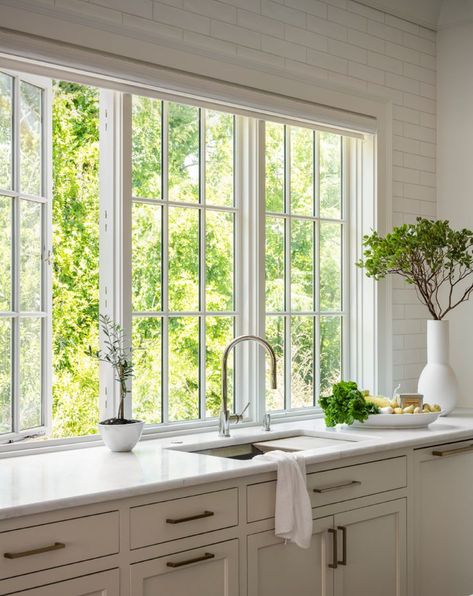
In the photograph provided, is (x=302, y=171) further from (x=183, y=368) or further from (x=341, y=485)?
(x=341, y=485)

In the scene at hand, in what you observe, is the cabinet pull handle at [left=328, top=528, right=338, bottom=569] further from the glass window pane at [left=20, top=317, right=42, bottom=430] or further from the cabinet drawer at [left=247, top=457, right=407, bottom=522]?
the glass window pane at [left=20, top=317, right=42, bottom=430]

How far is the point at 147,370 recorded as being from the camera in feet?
12.2

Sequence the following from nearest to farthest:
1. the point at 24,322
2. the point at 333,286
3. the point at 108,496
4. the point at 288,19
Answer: the point at 108,496
the point at 24,322
the point at 288,19
the point at 333,286

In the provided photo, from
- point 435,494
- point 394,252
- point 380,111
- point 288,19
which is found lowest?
point 435,494

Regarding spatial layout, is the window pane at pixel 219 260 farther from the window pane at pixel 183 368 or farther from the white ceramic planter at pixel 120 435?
the white ceramic planter at pixel 120 435

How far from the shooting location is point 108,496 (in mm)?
2529

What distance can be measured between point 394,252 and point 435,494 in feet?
3.87

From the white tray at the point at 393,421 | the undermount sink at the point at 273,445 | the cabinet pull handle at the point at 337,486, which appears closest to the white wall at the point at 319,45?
the white tray at the point at 393,421

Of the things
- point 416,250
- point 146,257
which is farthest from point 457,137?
point 146,257

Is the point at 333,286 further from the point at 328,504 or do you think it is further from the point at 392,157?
the point at 328,504

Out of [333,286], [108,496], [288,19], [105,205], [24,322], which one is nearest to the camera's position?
[108,496]

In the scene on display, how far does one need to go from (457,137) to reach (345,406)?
190cm

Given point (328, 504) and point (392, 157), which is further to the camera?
point (392, 157)

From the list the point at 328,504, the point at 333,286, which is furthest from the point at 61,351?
the point at 328,504
